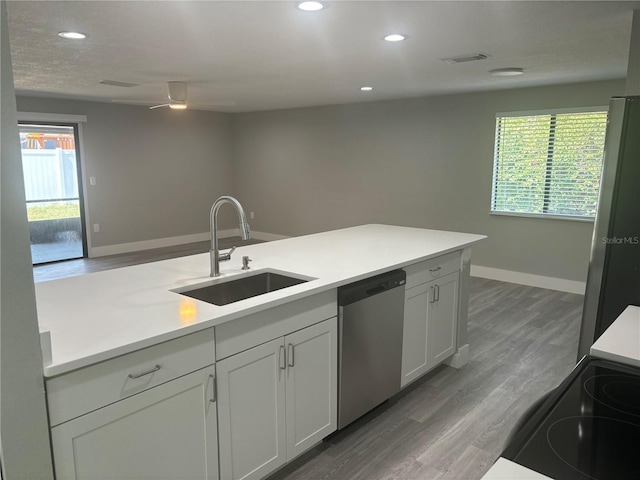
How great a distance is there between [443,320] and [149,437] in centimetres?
209

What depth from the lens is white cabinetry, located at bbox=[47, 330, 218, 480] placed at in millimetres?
1379

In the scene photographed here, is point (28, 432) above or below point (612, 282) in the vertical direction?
below

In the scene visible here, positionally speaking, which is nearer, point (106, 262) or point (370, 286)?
point (370, 286)

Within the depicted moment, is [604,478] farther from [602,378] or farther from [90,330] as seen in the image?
[90,330]

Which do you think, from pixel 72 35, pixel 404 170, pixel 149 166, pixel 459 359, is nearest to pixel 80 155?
pixel 149 166

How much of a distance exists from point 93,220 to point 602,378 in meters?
7.08

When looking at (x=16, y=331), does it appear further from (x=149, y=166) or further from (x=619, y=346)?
(x=149, y=166)

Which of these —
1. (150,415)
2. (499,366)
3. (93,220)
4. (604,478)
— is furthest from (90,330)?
(93,220)

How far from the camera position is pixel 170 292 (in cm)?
201

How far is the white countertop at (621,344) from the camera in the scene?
1344 millimetres

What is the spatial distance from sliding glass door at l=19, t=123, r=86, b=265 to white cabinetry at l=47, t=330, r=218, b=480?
5.85 meters

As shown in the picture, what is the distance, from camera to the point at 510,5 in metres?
2.35

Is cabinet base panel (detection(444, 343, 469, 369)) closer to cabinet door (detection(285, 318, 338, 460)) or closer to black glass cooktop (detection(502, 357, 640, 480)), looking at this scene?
cabinet door (detection(285, 318, 338, 460))

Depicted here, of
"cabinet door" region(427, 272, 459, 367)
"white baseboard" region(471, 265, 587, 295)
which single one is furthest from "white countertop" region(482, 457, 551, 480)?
"white baseboard" region(471, 265, 587, 295)
